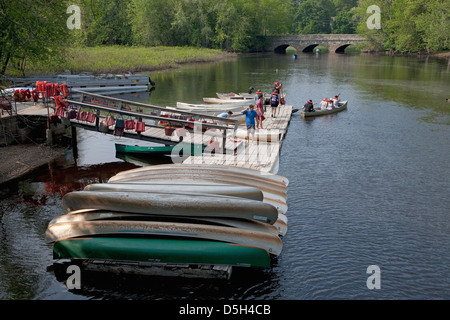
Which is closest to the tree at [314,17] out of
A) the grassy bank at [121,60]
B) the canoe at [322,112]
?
the grassy bank at [121,60]

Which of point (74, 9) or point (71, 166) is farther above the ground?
point (74, 9)

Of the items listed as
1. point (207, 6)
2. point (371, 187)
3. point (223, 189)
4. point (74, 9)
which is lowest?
point (371, 187)

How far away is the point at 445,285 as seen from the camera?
12148mm

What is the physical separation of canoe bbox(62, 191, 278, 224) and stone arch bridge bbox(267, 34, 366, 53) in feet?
331

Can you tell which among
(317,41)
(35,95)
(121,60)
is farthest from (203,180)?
(317,41)

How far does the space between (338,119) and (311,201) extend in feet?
55.7

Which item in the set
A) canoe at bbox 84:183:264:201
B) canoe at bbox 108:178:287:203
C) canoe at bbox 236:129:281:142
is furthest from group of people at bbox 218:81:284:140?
canoe at bbox 84:183:264:201

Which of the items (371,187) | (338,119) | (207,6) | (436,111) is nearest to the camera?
(371,187)

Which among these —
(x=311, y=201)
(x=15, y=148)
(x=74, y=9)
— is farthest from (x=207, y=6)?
(x=311, y=201)

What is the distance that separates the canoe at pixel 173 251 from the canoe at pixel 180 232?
14 centimetres

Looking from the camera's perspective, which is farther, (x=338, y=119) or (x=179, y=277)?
(x=338, y=119)

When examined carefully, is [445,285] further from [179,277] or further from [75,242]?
[75,242]

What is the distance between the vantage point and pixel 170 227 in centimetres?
1196
